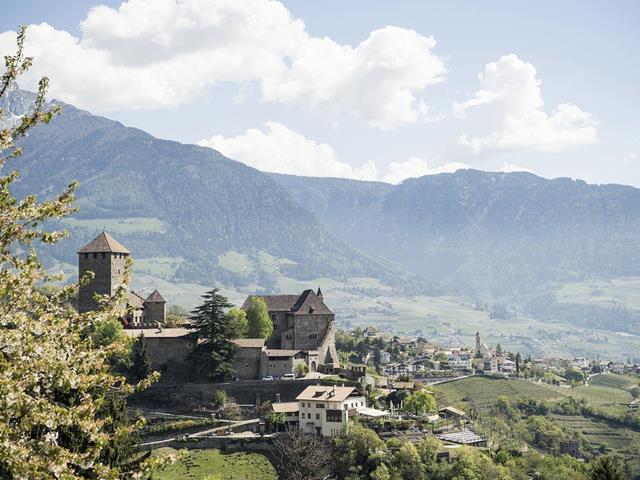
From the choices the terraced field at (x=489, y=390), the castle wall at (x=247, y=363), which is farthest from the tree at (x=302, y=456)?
the terraced field at (x=489, y=390)

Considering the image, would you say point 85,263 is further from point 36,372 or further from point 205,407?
point 36,372

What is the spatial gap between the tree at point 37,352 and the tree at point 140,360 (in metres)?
62.4

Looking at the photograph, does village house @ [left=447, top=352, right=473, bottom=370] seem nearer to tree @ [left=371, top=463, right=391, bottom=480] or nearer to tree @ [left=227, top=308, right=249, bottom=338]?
tree @ [left=227, top=308, right=249, bottom=338]

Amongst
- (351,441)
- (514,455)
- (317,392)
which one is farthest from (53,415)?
(514,455)

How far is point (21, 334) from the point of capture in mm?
15320

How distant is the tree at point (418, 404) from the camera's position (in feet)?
285

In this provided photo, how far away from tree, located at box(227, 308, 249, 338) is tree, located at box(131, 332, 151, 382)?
329 inches

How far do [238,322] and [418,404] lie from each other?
66.0 ft

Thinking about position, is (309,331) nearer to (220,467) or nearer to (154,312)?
(154,312)

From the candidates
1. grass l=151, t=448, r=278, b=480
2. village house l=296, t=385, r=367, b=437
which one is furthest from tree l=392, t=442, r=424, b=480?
grass l=151, t=448, r=278, b=480

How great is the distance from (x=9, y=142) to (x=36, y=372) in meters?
4.41

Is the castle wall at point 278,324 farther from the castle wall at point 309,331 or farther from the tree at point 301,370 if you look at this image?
the tree at point 301,370

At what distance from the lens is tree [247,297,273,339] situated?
302 ft

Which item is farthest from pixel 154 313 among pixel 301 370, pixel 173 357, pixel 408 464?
pixel 408 464
